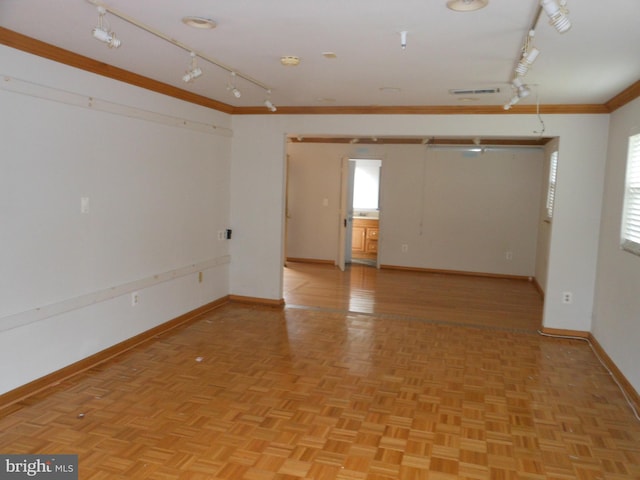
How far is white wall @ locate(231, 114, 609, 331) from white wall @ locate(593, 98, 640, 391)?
160 mm

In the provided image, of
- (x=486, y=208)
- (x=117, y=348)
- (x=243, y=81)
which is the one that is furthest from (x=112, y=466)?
(x=486, y=208)

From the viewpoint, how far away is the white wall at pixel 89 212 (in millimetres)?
3156

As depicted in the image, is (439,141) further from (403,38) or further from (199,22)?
(199,22)

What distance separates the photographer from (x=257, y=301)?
6.03 meters

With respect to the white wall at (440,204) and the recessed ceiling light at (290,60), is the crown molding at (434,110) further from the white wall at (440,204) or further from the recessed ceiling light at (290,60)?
the white wall at (440,204)

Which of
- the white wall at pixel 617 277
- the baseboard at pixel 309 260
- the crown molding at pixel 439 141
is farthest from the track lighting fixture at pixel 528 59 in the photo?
the baseboard at pixel 309 260

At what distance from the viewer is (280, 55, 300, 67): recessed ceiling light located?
135 inches

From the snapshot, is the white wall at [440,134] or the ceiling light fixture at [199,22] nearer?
the ceiling light fixture at [199,22]

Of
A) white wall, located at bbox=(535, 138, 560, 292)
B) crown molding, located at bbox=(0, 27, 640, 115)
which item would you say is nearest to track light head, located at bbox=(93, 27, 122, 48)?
crown molding, located at bbox=(0, 27, 640, 115)

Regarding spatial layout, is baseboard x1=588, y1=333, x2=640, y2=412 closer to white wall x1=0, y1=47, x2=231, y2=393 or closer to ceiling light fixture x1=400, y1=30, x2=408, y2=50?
ceiling light fixture x1=400, y1=30, x2=408, y2=50

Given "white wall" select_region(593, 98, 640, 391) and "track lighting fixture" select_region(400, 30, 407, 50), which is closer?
"track lighting fixture" select_region(400, 30, 407, 50)

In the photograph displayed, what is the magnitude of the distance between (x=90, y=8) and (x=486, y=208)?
23.1 feet

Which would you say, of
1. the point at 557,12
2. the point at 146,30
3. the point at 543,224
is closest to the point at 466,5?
the point at 557,12

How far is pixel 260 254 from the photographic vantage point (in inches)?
235
